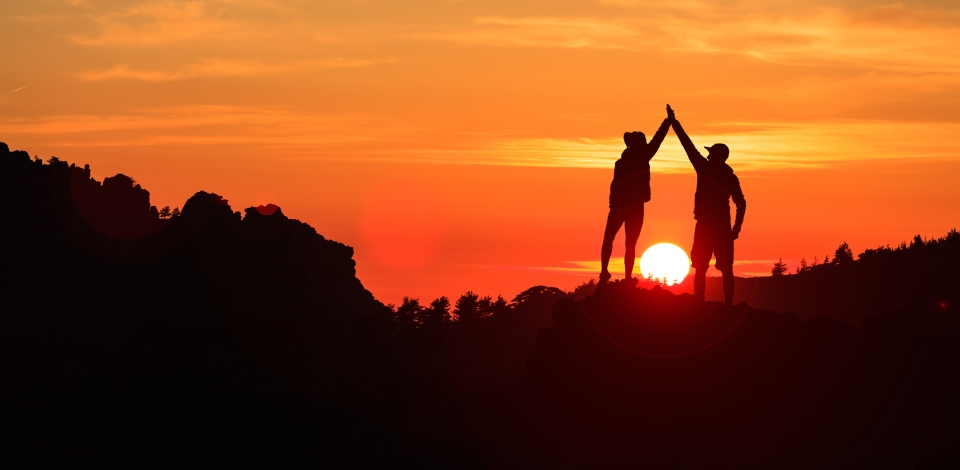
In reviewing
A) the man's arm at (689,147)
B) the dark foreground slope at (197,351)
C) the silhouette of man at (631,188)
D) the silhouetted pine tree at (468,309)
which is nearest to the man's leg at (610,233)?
the silhouette of man at (631,188)

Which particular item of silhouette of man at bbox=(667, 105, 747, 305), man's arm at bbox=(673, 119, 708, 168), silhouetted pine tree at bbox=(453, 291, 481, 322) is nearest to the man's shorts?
silhouette of man at bbox=(667, 105, 747, 305)

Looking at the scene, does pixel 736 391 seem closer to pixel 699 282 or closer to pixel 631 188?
pixel 699 282

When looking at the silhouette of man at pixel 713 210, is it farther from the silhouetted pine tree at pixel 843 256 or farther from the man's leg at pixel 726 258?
the silhouetted pine tree at pixel 843 256

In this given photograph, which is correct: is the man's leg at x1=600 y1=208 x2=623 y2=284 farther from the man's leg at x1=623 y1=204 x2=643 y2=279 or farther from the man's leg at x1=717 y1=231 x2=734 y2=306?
the man's leg at x1=717 y1=231 x2=734 y2=306

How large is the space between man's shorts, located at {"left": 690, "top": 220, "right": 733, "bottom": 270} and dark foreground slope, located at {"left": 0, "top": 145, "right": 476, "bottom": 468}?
27.0 ft

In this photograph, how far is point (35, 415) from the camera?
32750mm

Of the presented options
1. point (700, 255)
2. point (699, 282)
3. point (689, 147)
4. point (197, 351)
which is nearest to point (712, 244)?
point (700, 255)

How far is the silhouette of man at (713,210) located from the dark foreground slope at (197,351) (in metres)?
8.23

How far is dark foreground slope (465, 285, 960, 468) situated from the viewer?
29.1 meters

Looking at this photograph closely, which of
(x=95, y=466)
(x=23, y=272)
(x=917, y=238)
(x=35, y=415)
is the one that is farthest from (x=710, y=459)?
(x=917, y=238)

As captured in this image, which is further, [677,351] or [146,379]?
[146,379]

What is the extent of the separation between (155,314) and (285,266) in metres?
4.00

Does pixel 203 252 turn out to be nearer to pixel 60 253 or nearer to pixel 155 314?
pixel 155 314

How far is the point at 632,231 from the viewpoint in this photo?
99.5 ft
